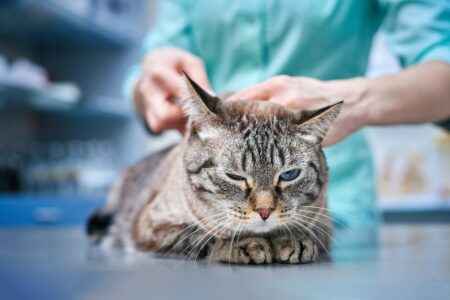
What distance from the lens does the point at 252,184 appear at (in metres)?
0.76

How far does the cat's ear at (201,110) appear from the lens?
76 centimetres

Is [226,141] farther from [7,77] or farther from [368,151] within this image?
[7,77]

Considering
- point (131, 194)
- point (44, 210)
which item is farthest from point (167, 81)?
point (44, 210)

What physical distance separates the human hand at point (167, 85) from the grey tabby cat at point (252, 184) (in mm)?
108

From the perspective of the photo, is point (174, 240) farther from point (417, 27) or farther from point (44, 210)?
point (44, 210)

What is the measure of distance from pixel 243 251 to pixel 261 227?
0.06m

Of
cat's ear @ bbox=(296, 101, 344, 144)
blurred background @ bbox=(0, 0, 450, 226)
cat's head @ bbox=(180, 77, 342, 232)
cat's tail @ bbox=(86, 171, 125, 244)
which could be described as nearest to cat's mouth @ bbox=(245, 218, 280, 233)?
cat's head @ bbox=(180, 77, 342, 232)

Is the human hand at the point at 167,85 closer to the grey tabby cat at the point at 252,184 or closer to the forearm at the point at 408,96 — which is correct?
the grey tabby cat at the point at 252,184

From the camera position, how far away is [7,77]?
230 centimetres

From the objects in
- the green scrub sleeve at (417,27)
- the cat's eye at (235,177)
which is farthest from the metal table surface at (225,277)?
the green scrub sleeve at (417,27)

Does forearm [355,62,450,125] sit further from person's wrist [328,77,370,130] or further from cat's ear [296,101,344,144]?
cat's ear [296,101,344,144]

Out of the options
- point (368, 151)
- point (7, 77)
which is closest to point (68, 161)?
point (7, 77)

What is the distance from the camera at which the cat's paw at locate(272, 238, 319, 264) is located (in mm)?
713

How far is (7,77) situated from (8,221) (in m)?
0.66
